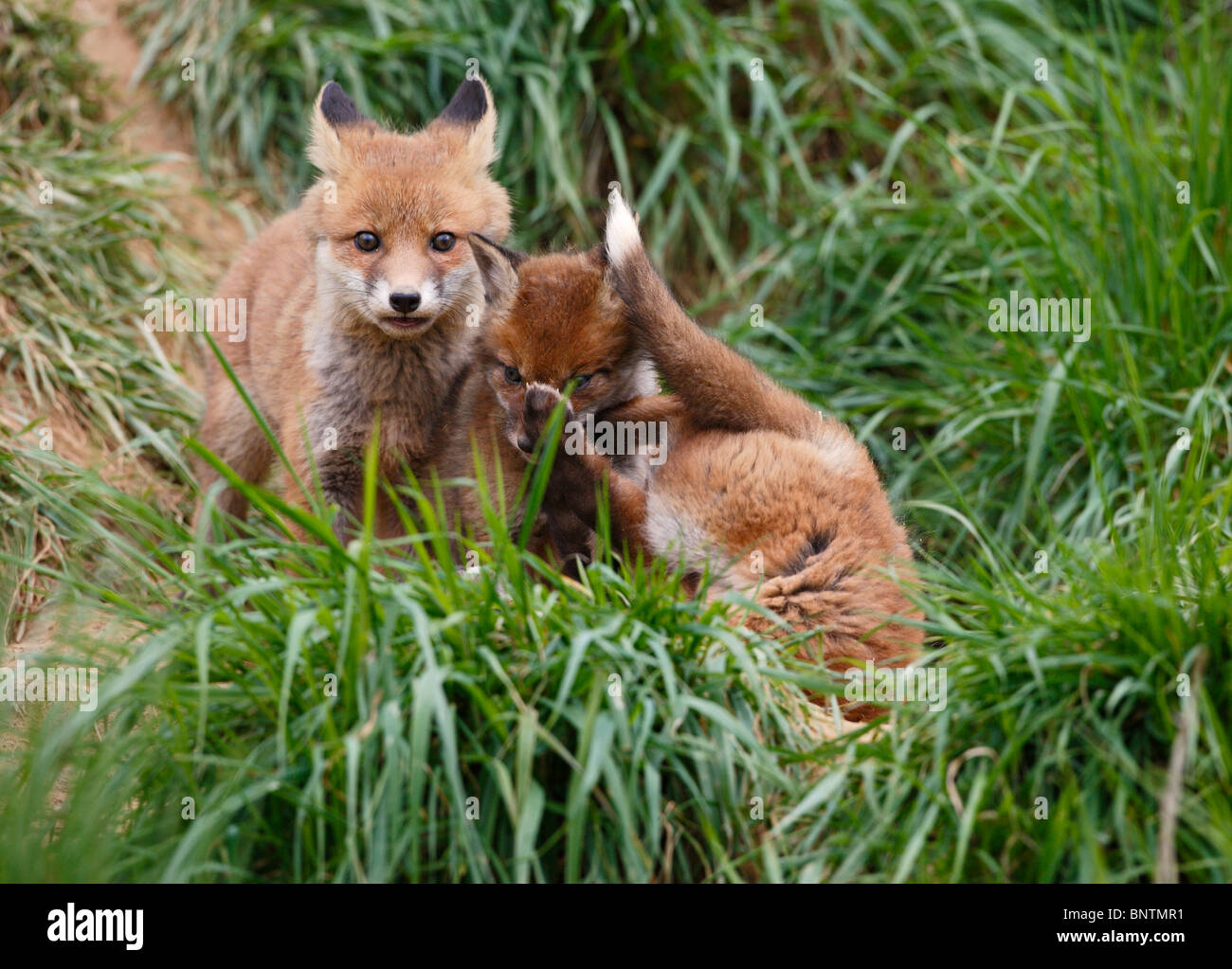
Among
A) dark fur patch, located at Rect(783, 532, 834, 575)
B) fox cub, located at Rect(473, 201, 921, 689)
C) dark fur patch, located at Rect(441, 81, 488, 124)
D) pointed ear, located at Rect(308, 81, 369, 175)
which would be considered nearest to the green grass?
fox cub, located at Rect(473, 201, 921, 689)

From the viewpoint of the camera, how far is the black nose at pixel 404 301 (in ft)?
13.6

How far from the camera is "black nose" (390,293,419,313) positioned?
4133 mm

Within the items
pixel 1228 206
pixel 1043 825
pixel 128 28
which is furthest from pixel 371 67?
pixel 1043 825

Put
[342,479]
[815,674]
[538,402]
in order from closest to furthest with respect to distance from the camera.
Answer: [815,674]
[538,402]
[342,479]

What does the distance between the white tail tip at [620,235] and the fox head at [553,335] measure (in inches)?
5.6

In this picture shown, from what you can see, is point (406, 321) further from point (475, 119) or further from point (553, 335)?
point (475, 119)

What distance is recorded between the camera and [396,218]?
4273mm

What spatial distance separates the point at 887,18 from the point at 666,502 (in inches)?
176

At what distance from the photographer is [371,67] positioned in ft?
21.9

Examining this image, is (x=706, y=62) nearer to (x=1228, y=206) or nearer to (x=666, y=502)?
(x=1228, y=206)

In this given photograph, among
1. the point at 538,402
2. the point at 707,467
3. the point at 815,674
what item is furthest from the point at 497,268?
the point at 815,674

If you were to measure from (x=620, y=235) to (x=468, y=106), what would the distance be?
1050 millimetres

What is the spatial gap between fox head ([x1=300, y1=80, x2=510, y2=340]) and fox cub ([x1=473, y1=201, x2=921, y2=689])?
0.60 ft

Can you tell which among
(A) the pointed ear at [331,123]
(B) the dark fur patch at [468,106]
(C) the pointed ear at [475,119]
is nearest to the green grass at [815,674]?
(A) the pointed ear at [331,123]
